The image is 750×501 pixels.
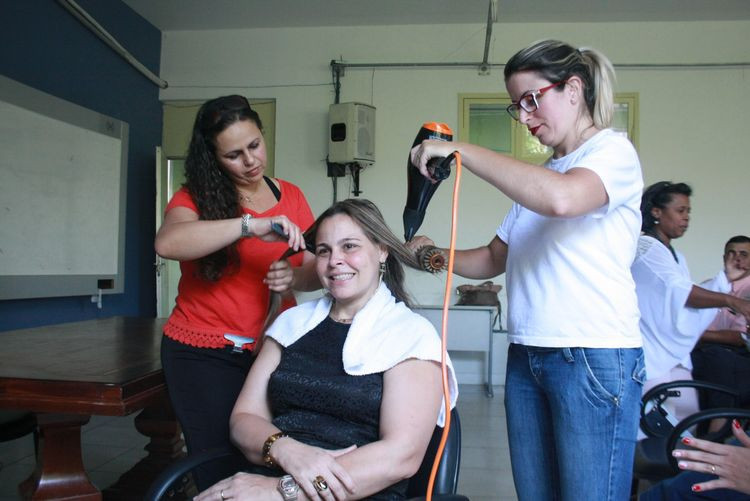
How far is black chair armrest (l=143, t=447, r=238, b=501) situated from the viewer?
1.27 meters

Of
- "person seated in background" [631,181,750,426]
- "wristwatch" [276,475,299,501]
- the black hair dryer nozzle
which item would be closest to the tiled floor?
"person seated in background" [631,181,750,426]

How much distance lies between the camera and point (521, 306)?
1349 mm

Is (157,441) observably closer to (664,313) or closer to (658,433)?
(658,433)

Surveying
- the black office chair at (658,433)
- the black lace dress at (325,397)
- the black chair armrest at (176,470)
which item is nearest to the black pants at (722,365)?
the black office chair at (658,433)

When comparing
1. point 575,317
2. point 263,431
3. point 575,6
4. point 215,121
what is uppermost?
point 575,6

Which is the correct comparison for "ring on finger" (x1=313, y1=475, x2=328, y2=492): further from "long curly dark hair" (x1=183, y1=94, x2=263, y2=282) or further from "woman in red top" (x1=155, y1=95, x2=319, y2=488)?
"long curly dark hair" (x1=183, y1=94, x2=263, y2=282)

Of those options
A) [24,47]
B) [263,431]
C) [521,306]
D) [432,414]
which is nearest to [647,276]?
[521,306]

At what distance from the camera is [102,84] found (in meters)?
4.84

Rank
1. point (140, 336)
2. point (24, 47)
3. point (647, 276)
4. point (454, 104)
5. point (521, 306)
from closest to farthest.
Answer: point (521, 306) < point (647, 276) < point (140, 336) < point (24, 47) < point (454, 104)

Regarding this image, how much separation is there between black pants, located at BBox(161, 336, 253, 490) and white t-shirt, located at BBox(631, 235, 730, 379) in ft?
5.19

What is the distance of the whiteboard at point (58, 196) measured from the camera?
3777 mm

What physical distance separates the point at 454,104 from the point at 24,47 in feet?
11.5

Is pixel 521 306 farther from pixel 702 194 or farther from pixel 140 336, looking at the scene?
pixel 702 194

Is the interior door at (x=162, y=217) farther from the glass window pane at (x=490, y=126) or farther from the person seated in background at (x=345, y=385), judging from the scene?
the person seated in background at (x=345, y=385)
